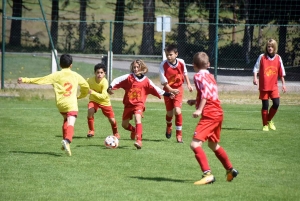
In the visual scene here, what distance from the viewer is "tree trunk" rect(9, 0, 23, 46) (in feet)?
142

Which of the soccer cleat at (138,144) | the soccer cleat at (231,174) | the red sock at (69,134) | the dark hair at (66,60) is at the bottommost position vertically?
the soccer cleat at (138,144)

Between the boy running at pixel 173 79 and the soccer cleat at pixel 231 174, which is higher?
the boy running at pixel 173 79

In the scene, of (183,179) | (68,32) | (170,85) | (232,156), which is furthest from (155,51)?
(183,179)

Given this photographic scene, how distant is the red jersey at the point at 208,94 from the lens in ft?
30.3

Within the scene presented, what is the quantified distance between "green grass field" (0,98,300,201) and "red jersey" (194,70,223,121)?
87 centimetres

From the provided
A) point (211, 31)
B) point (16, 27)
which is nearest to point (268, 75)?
point (211, 31)

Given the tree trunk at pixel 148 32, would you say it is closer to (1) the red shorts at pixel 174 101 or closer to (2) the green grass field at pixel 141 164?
(2) the green grass field at pixel 141 164

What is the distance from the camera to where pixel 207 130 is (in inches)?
361

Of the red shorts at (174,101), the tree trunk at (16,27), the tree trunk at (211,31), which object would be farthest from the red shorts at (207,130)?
the tree trunk at (16,27)

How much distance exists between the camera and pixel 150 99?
76.6 ft

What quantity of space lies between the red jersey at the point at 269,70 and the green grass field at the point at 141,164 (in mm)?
965

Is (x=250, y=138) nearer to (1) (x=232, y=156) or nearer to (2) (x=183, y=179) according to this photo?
(1) (x=232, y=156)

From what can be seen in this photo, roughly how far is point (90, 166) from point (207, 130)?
6.97 ft

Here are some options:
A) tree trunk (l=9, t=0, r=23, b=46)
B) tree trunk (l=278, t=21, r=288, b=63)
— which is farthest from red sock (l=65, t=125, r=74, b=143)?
tree trunk (l=9, t=0, r=23, b=46)
